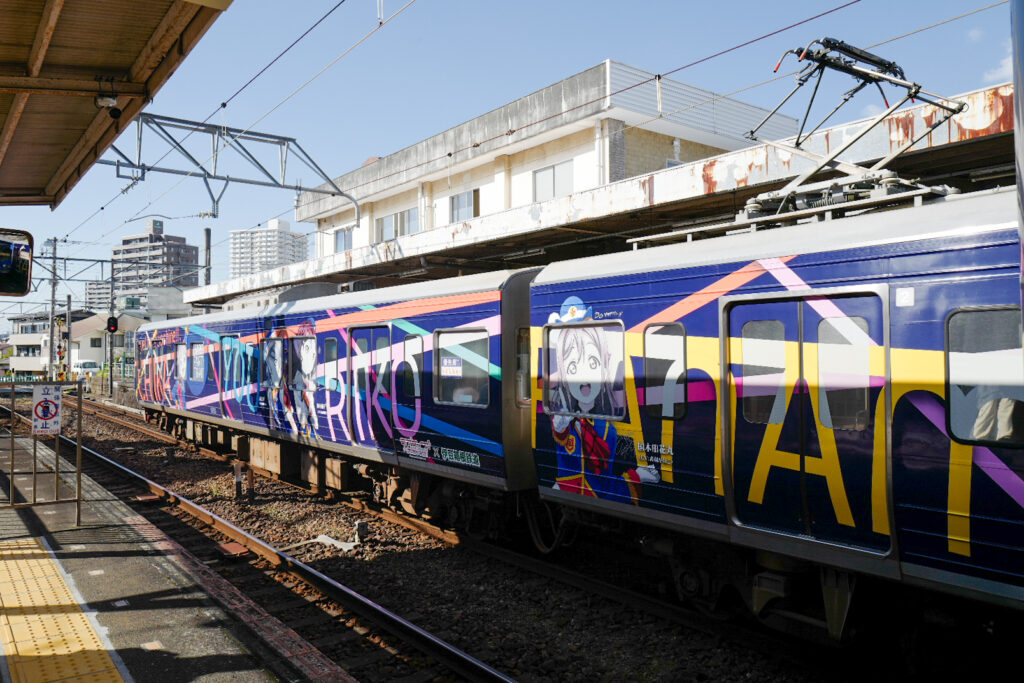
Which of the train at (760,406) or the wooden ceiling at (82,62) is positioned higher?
the wooden ceiling at (82,62)

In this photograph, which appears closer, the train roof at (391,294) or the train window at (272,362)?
the train roof at (391,294)

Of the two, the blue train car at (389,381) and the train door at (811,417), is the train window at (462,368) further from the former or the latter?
the train door at (811,417)

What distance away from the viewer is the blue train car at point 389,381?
866 cm

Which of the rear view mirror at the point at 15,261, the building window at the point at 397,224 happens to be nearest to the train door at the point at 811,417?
the rear view mirror at the point at 15,261

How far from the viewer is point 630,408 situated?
273 inches

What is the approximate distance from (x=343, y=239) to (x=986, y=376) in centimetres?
3063

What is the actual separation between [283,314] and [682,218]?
712 cm

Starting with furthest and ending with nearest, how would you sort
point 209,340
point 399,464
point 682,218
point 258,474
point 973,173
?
point 209,340 < point 258,474 < point 682,218 < point 399,464 < point 973,173

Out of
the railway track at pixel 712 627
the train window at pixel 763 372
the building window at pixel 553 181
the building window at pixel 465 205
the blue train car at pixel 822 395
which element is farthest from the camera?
the building window at pixel 465 205

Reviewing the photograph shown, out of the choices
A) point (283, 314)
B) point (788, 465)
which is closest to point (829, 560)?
point (788, 465)

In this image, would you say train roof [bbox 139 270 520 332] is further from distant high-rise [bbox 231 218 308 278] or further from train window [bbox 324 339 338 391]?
distant high-rise [bbox 231 218 308 278]

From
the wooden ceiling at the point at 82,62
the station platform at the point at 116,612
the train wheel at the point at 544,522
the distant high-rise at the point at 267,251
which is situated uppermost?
the distant high-rise at the point at 267,251

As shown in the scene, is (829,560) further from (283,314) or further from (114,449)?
(114,449)

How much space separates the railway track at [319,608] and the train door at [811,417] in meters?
2.55
